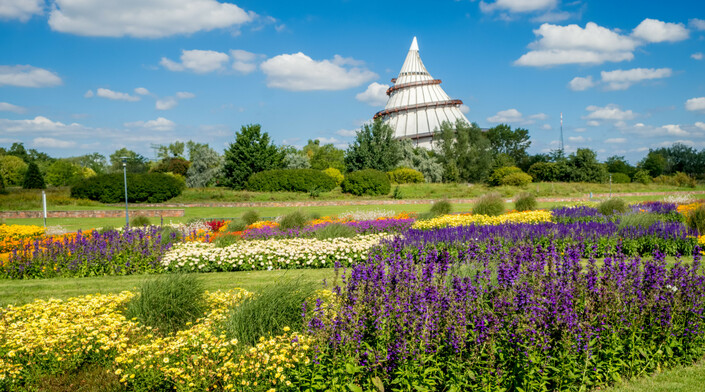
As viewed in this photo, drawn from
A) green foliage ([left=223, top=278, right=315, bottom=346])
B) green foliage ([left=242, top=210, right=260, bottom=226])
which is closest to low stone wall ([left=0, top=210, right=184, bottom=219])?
green foliage ([left=242, top=210, right=260, bottom=226])

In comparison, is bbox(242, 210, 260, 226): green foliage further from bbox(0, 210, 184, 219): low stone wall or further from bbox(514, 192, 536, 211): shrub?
bbox(514, 192, 536, 211): shrub

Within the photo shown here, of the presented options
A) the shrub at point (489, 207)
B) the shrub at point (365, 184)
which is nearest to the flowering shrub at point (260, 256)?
the shrub at point (489, 207)

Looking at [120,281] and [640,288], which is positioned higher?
[640,288]

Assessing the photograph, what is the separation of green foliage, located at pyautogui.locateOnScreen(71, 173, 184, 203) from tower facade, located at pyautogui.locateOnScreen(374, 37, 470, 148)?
5776 centimetres

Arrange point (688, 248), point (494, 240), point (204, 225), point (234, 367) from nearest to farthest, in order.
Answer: point (234, 367) < point (494, 240) < point (688, 248) < point (204, 225)

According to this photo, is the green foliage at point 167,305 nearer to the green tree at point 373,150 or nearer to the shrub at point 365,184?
the shrub at point 365,184

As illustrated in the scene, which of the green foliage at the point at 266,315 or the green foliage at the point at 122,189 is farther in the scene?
the green foliage at the point at 122,189

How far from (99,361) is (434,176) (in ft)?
144

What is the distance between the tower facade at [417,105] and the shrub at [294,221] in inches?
2847

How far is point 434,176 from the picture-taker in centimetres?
4694

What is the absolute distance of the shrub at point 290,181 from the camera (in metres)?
35.8

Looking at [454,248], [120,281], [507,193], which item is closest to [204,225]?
[120,281]

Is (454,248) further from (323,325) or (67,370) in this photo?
(67,370)

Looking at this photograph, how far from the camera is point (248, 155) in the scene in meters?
40.9
